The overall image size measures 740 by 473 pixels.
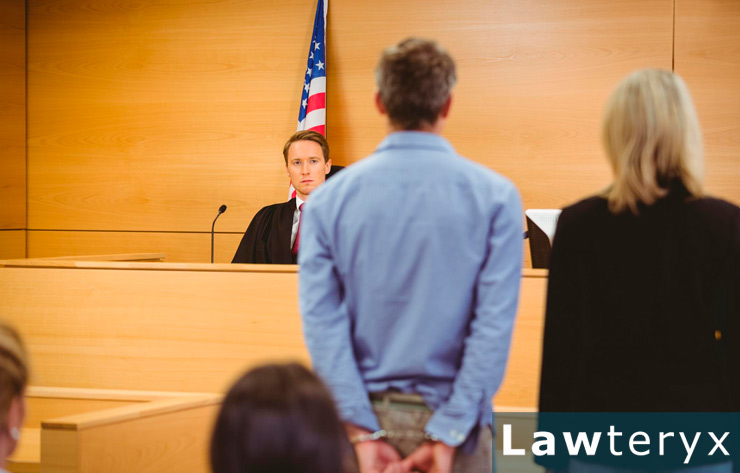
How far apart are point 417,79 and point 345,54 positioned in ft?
13.1

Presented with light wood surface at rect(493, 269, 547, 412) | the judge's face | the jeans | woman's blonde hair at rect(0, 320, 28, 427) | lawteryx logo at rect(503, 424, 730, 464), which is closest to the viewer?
woman's blonde hair at rect(0, 320, 28, 427)

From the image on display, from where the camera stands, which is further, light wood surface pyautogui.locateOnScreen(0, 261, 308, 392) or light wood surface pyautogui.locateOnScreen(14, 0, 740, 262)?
light wood surface pyautogui.locateOnScreen(14, 0, 740, 262)

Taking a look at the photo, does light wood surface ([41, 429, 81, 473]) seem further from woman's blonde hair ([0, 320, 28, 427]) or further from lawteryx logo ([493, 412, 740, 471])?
lawteryx logo ([493, 412, 740, 471])

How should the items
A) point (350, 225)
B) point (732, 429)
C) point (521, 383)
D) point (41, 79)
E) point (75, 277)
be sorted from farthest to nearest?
Result: point (41, 79), point (75, 277), point (521, 383), point (350, 225), point (732, 429)

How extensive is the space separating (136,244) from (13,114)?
132cm

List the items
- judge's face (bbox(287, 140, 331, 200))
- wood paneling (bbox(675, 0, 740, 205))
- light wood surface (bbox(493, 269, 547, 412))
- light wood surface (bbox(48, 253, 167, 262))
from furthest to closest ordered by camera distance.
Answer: wood paneling (bbox(675, 0, 740, 205)) < judge's face (bbox(287, 140, 331, 200)) < light wood surface (bbox(48, 253, 167, 262)) < light wood surface (bbox(493, 269, 547, 412))

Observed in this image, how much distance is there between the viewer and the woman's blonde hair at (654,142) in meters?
1.45

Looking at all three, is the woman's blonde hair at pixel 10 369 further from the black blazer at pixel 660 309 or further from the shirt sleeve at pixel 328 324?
the black blazer at pixel 660 309

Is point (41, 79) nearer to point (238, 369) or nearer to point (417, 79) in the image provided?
point (238, 369)

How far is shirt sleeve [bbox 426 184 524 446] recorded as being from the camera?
4.95 ft

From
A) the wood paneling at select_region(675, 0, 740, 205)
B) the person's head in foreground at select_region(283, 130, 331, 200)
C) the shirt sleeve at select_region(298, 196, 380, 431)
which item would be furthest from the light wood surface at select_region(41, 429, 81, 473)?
the wood paneling at select_region(675, 0, 740, 205)

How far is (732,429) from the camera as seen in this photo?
1448 millimetres

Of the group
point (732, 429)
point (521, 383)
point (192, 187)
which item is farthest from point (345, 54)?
point (732, 429)

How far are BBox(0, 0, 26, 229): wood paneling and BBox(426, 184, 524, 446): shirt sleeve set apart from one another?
16.2ft
